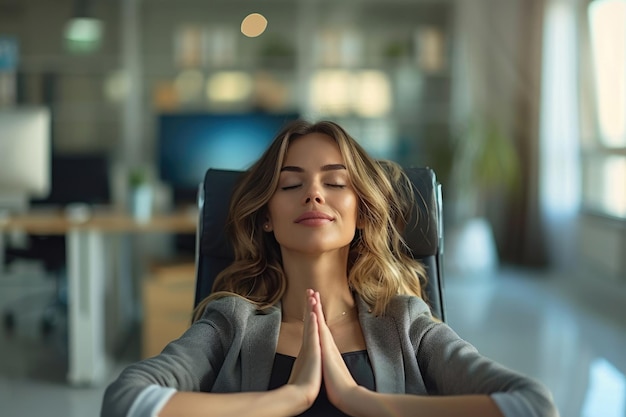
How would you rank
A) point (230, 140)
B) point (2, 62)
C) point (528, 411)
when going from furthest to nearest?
point (2, 62)
point (230, 140)
point (528, 411)

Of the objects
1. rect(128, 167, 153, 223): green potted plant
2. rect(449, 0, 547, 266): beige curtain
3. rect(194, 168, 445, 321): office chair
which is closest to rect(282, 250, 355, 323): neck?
rect(194, 168, 445, 321): office chair

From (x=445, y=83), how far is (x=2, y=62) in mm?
3649

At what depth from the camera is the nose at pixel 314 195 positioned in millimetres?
1420

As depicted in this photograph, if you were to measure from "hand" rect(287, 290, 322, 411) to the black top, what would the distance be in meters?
0.03

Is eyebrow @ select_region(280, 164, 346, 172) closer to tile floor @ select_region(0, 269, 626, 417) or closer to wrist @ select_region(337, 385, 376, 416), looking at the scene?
wrist @ select_region(337, 385, 376, 416)

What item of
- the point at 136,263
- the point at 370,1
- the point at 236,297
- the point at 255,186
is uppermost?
the point at 370,1

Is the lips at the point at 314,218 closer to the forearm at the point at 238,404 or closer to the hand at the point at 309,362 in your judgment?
the hand at the point at 309,362

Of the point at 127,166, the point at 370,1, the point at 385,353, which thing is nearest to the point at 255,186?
the point at 385,353

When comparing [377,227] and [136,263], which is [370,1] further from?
[377,227]

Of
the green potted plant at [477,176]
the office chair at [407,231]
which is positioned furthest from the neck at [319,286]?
the green potted plant at [477,176]

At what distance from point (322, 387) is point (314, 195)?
375 mm

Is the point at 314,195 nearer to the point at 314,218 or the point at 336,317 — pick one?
the point at 314,218

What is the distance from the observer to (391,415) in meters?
1.17

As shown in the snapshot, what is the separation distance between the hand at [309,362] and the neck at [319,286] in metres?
0.10
